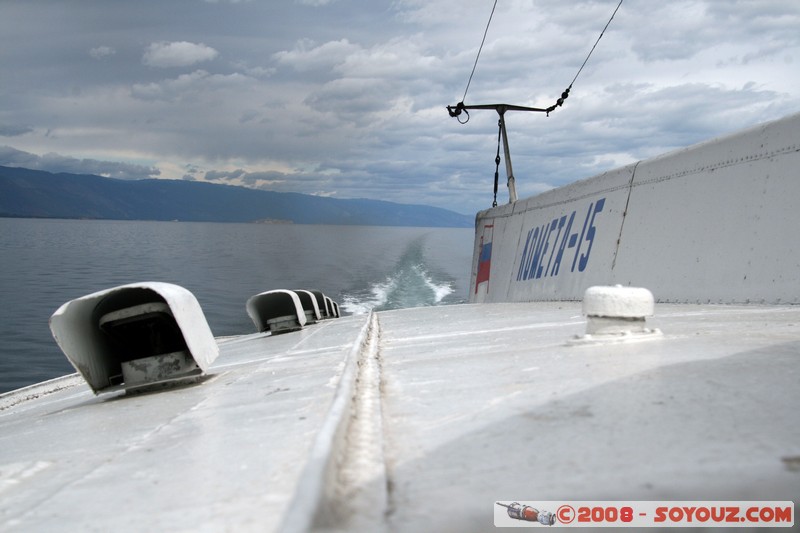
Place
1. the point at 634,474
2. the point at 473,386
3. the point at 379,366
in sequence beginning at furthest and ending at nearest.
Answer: the point at 379,366 → the point at 473,386 → the point at 634,474

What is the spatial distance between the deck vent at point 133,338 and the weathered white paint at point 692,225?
13.1ft

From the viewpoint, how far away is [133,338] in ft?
15.8

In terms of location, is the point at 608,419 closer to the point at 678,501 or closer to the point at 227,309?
the point at 678,501

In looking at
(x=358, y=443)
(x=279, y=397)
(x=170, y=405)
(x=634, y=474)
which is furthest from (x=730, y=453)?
(x=170, y=405)

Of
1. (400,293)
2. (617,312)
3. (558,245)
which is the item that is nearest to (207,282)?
(400,293)

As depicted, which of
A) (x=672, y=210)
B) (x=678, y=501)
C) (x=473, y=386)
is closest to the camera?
(x=678, y=501)

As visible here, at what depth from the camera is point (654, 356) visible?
2.94 meters

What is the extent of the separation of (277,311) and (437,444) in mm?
8197

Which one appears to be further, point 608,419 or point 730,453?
point 608,419

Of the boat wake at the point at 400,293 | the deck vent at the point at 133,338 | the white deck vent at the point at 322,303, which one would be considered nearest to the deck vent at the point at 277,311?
the white deck vent at the point at 322,303

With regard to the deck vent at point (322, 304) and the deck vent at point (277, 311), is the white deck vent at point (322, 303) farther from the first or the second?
the deck vent at point (277, 311)

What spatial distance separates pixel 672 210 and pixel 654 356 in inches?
161

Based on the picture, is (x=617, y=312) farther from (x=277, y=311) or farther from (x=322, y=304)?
(x=322, y=304)

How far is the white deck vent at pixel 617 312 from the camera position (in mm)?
3434
